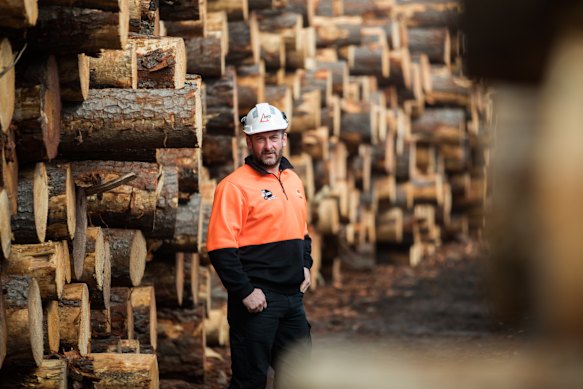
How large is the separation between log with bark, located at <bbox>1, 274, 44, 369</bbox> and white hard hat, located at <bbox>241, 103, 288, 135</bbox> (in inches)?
63.1

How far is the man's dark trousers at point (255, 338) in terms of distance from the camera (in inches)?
206

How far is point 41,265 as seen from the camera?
15.1ft

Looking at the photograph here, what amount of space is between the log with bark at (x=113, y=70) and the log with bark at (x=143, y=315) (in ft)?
5.81

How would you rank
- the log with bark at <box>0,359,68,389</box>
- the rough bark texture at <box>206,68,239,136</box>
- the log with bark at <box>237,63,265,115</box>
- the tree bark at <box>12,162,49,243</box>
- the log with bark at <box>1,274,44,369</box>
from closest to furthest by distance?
the log with bark at <box>1,274,44,369</box> < the tree bark at <box>12,162,49,243</box> < the log with bark at <box>0,359,68,389</box> < the rough bark texture at <box>206,68,239,136</box> < the log with bark at <box>237,63,265,115</box>

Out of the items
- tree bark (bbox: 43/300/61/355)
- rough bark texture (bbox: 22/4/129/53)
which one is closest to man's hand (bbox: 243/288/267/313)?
tree bark (bbox: 43/300/61/355)

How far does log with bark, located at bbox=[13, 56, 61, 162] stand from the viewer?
13.9ft

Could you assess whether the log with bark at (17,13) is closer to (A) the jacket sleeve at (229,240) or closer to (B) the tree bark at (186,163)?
(A) the jacket sleeve at (229,240)

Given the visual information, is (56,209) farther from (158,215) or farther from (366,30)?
(366,30)

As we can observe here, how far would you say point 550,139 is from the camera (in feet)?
2.60

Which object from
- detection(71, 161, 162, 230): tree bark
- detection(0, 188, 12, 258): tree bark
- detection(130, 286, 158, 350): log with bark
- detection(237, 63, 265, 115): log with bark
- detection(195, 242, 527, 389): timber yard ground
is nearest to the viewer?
detection(0, 188, 12, 258): tree bark

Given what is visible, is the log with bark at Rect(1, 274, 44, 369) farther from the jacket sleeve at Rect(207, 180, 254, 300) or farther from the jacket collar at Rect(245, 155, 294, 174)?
the jacket collar at Rect(245, 155, 294, 174)

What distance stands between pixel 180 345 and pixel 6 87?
3.68m

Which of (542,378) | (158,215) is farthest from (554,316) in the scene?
(158,215)

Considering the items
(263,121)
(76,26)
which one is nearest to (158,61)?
(263,121)
